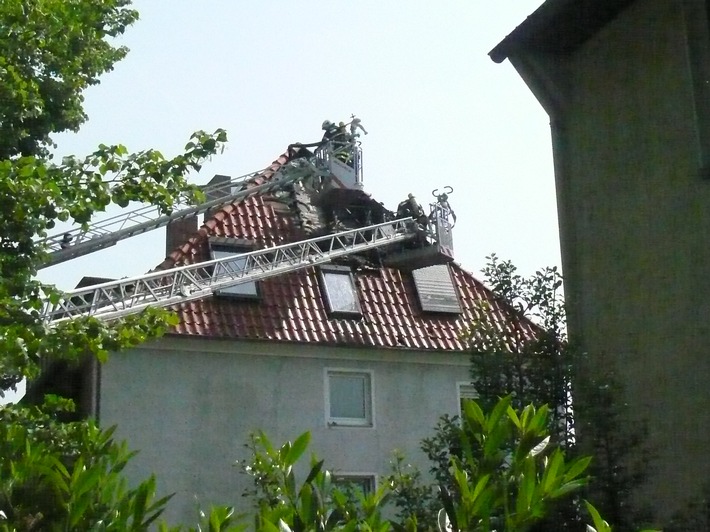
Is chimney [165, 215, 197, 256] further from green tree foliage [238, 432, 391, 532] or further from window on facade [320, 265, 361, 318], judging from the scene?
green tree foliage [238, 432, 391, 532]

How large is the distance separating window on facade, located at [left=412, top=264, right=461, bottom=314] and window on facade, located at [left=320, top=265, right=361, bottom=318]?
56.4 inches

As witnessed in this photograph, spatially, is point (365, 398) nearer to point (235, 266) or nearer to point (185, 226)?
point (235, 266)

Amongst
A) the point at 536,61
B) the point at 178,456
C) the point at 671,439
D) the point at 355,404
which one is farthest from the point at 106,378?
the point at 671,439

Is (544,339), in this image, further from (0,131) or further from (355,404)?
(355,404)

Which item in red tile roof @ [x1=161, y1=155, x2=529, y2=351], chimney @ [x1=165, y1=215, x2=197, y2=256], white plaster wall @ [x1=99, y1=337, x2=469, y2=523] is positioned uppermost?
chimney @ [x1=165, y1=215, x2=197, y2=256]

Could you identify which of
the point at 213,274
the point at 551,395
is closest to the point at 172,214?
the point at 213,274

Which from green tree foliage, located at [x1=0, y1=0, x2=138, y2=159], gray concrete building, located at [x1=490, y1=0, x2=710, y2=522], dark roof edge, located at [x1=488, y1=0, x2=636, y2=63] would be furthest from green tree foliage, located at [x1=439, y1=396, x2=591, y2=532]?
green tree foliage, located at [x1=0, y1=0, x2=138, y2=159]

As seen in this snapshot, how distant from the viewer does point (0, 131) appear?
10781 mm

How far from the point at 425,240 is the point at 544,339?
51.3ft

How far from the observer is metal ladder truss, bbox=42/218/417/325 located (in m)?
19.2

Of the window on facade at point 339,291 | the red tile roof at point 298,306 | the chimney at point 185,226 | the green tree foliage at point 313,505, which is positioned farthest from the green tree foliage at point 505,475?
the chimney at point 185,226

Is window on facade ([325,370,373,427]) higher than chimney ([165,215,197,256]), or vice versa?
chimney ([165,215,197,256])

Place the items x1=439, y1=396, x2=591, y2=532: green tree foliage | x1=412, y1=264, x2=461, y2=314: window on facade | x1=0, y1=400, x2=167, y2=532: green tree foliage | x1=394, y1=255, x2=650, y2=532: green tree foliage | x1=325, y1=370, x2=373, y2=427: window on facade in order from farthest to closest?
x1=412, y1=264, x2=461, y2=314: window on facade → x1=325, y1=370, x2=373, y2=427: window on facade → x1=394, y1=255, x2=650, y2=532: green tree foliage → x1=0, y1=400, x2=167, y2=532: green tree foliage → x1=439, y1=396, x2=591, y2=532: green tree foliage

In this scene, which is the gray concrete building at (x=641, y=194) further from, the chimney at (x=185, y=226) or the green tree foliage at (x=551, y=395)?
the chimney at (x=185, y=226)
